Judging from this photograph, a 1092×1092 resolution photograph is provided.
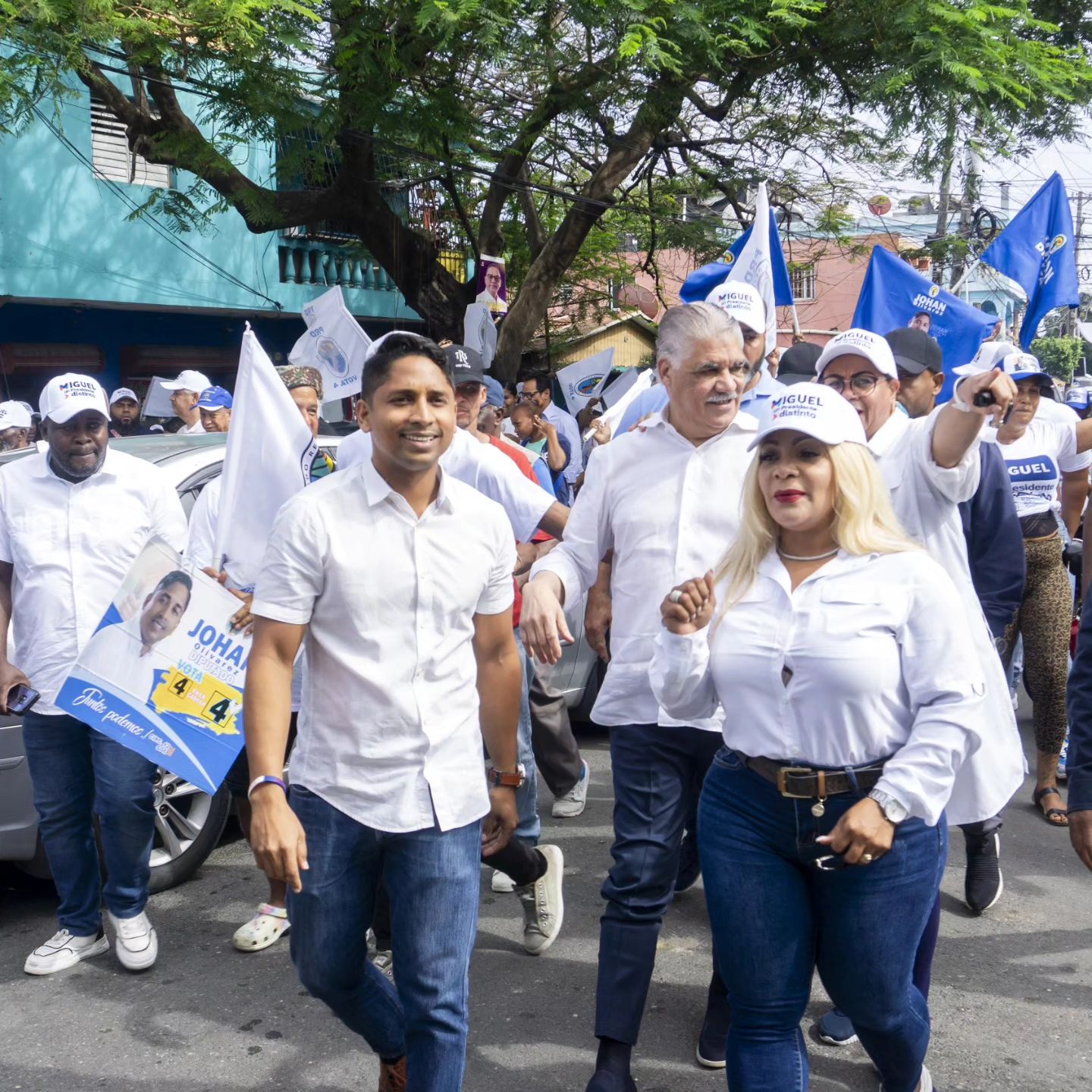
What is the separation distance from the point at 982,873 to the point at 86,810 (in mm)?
3232

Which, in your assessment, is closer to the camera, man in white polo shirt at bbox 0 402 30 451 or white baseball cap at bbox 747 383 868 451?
white baseball cap at bbox 747 383 868 451

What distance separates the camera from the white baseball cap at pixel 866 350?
4043mm

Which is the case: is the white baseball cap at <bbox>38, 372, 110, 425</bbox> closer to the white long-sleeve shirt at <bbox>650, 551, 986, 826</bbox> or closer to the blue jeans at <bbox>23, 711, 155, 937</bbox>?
the blue jeans at <bbox>23, 711, 155, 937</bbox>

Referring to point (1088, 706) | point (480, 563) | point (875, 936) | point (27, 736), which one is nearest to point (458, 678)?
point (480, 563)

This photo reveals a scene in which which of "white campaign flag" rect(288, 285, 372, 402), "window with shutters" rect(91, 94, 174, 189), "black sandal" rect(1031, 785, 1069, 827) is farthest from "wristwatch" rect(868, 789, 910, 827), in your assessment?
"window with shutters" rect(91, 94, 174, 189)

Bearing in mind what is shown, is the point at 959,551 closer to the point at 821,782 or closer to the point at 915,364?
the point at 915,364

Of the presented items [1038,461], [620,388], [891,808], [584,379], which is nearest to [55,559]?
[891,808]

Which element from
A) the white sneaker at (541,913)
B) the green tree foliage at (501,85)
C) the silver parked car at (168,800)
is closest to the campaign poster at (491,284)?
the green tree foliage at (501,85)

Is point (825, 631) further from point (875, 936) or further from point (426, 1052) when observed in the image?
point (426, 1052)

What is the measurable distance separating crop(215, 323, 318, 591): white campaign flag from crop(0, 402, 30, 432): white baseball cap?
5.73 m

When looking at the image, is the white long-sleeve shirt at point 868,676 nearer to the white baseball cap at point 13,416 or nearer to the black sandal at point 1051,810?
the black sandal at point 1051,810

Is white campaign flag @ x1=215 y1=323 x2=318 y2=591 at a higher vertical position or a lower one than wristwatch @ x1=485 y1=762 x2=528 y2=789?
higher

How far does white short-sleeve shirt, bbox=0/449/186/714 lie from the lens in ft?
15.0

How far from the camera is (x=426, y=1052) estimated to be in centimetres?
300
